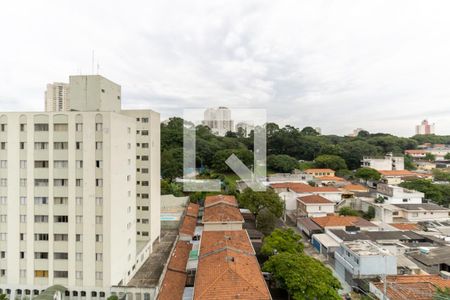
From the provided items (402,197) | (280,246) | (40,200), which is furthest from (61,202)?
(402,197)

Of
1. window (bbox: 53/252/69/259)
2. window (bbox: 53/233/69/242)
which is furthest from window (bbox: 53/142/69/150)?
window (bbox: 53/252/69/259)

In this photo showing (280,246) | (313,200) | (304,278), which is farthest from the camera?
(313,200)

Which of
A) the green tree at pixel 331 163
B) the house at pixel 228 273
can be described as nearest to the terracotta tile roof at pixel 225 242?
the house at pixel 228 273

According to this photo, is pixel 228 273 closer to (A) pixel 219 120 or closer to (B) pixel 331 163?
(A) pixel 219 120

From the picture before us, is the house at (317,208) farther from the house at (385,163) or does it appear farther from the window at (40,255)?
the house at (385,163)

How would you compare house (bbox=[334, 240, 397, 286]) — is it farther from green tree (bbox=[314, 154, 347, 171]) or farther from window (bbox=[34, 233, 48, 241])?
green tree (bbox=[314, 154, 347, 171])

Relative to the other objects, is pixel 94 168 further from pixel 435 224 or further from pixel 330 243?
pixel 435 224

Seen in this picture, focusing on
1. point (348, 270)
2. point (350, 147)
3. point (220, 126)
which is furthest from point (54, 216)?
point (350, 147)
